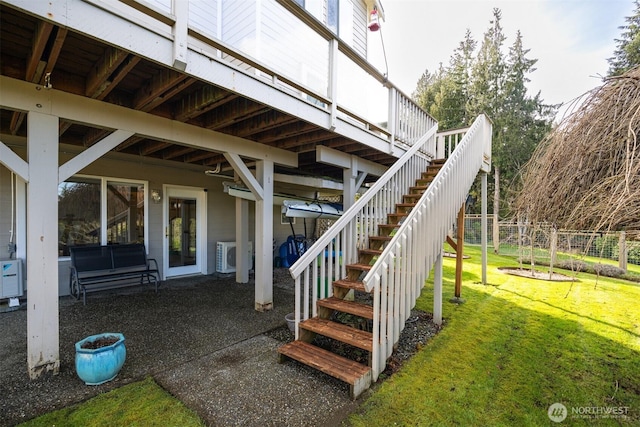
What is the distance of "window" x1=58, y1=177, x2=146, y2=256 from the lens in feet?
16.5

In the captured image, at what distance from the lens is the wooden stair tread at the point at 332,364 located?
239cm

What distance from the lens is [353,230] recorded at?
3.85 m

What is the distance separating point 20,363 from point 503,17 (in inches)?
1058

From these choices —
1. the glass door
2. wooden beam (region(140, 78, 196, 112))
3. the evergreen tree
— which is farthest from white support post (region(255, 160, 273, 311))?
the evergreen tree

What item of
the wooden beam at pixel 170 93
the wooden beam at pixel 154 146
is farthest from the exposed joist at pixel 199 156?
the wooden beam at pixel 170 93

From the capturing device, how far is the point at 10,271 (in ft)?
13.9

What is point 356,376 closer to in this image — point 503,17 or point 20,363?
point 20,363

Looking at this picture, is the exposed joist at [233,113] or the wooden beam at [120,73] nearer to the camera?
the wooden beam at [120,73]

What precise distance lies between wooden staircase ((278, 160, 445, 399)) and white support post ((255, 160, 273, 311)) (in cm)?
128

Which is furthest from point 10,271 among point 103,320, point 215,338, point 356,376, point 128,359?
point 356,376

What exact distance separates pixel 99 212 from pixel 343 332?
5.06m

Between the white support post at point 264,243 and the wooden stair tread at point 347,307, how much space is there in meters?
1.35

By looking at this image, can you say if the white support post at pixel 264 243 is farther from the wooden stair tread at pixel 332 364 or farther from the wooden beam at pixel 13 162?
the wooden beam at pixel 13 162

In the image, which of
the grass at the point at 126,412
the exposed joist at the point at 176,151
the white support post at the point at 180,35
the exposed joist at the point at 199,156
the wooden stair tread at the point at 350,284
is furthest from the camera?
the exposed joist at the point at 199,156
